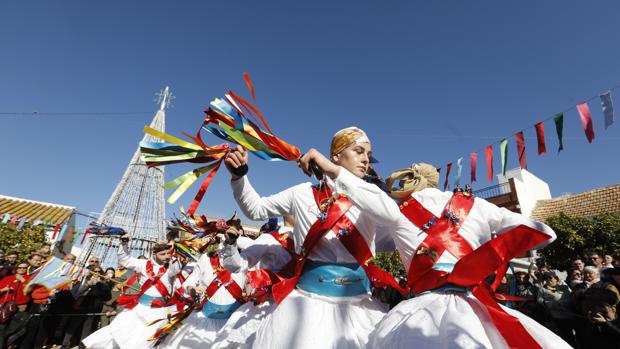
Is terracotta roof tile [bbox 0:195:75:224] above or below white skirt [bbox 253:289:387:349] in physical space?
above

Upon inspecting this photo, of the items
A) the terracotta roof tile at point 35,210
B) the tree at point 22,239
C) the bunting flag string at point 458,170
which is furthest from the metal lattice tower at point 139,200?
the bunting flag string at point 458,170

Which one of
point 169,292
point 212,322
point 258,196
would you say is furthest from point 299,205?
point 169,292

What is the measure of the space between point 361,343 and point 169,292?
483 cm

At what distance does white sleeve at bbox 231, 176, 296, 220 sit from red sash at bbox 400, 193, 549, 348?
0.87 meters

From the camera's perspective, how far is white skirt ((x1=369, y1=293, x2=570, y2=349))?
4.48ft

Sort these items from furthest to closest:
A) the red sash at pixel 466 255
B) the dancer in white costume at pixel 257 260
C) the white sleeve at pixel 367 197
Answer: the dancer in white costume at pixel 257 260, the white sleeve at pixel 367 197, the red sash at pixel 466 255

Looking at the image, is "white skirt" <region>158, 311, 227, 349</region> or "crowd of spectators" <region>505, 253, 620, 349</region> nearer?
"crowd of spectators" <region>505, 253, 620, 349</region>

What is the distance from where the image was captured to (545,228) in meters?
1.86

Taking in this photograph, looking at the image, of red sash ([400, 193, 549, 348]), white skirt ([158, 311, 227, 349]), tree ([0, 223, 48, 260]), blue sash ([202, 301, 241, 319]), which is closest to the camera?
red sash ([400, 193, 549, 348])

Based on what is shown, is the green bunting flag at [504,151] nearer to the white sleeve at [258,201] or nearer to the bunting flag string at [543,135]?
the bunting flag string at [543,135]

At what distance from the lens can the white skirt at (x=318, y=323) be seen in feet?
5.53

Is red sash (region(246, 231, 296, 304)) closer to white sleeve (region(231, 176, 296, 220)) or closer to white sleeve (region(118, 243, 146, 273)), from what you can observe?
white sleeve (region(231, 176, 296, 220))

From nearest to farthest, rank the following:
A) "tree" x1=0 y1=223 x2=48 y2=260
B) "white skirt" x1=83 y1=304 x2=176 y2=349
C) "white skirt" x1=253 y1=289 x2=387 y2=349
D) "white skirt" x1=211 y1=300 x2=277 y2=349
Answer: "white skirt" x1=253 y1=289 x2=387 y2=349
"white skirt" x1=211 y1=300 x2=277 y2=349
"white skirt" x1=83 y1=304 x2=176 y2=349
"tree" x1=0 y1=223 x2=48 y2=260

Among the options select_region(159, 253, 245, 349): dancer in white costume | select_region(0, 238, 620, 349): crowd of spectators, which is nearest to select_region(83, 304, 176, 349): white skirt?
select_region(159, 253, 245, 349): dancer in white costume
